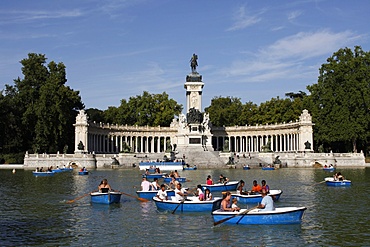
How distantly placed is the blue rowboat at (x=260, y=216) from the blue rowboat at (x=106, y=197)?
28.1ft

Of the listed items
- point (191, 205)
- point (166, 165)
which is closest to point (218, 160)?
point (166, 165)

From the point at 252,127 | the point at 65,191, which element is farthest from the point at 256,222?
the point at 252,127

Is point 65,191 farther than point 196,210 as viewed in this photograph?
Yes

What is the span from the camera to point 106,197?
89.1 ft

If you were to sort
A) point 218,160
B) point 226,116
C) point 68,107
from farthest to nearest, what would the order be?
1. point 226,116
2. point 68,107
3. point 218,160

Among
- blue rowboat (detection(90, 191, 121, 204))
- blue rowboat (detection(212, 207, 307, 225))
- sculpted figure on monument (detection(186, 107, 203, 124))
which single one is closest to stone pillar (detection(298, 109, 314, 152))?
sculpted figure on monument (detection(186, 107, 203, 124))

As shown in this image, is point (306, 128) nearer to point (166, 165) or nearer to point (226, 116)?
point (166, 165)

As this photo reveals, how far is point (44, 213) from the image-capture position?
2447 cm

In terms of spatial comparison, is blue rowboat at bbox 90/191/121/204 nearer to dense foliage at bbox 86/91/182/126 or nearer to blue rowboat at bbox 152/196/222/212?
blue rowboat at bbox 152/196/222/212

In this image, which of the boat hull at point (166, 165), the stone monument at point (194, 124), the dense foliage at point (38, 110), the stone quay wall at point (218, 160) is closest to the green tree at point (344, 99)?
the stone quay wall at point (218, 160)

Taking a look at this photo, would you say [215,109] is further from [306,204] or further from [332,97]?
[306,204]

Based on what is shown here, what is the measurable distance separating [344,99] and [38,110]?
47756mm

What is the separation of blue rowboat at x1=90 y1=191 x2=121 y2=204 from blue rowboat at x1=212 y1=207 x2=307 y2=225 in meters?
8.56

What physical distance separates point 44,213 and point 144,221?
5.76 meters
